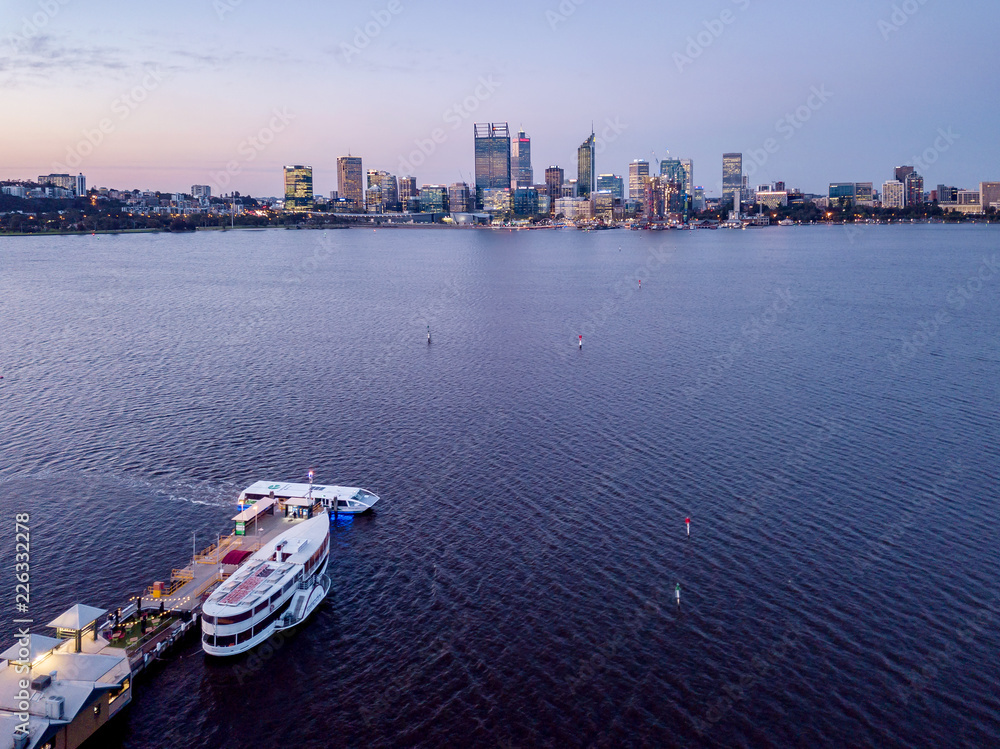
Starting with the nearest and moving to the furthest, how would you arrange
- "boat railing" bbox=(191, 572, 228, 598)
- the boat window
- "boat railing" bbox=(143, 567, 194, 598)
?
1. the boat window
2. "boat railing" bbox=(143, 567, 194, 598)
3. "boat railing" bbox=(191, 572, 228, 598)

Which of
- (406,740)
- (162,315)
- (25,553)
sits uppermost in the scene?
(162,315)

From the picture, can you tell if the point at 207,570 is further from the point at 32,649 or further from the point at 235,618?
the point at 32,649

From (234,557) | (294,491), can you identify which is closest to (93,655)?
(234,557)

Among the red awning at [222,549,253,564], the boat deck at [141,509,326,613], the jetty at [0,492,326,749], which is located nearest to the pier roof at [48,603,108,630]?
the jetty at [0,492,326,749]

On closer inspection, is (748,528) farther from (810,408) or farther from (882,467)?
(810,408)

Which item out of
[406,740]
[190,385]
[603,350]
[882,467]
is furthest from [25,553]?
[603,350]

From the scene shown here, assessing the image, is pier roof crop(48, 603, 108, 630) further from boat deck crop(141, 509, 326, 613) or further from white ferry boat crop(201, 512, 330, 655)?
white ferry boat crop(201, 512, 330, 655)
